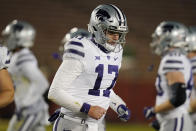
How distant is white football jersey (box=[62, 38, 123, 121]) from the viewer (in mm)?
3473

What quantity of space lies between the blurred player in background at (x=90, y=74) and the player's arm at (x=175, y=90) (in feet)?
2.08

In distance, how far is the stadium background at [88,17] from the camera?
13914 millimetres

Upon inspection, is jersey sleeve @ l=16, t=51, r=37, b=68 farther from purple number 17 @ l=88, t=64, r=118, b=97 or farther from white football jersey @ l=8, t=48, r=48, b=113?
purple number 17 @ l=88, t=64, r=118, b=97

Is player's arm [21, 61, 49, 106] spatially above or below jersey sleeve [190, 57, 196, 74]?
below

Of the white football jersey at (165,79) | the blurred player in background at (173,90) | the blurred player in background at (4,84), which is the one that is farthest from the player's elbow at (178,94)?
the blurred player in background at (4,84)

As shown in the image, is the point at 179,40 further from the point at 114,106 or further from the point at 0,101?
the point at 0,101

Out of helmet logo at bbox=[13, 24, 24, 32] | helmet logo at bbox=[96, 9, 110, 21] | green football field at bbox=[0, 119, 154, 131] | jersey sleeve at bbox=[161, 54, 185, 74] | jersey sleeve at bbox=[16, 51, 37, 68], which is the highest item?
helmet logo at bbox=[96, 9, 110, 21]

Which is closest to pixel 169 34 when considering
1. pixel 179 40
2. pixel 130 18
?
pixel 179 40

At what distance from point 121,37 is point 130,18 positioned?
453 inches

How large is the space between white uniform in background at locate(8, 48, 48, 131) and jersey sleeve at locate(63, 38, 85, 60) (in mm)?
2171

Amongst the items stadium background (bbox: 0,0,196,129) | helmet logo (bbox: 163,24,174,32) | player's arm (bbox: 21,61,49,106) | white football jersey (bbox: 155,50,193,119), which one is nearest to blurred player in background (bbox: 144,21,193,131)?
white football jersey (bbox: 155,50,193,119)

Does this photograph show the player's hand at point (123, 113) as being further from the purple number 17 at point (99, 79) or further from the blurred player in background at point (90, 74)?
the purple number 17 at point (99, 79)

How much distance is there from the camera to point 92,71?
11.5ft

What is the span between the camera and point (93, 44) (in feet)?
11.8
